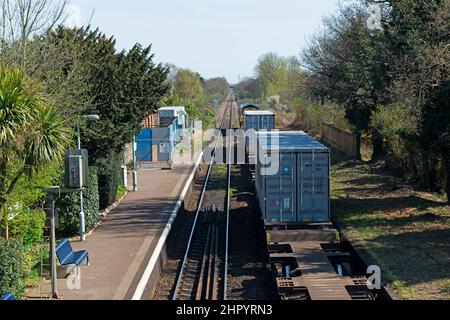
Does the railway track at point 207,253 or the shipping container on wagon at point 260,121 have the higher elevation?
the shipping container on wagon at point 260,121

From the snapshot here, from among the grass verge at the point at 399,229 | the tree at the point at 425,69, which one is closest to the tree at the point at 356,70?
the tree at the point at 425,69

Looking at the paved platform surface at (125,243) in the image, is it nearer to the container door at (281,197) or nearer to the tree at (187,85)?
the container door at (281,197)

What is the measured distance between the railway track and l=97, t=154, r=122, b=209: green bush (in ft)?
10.9

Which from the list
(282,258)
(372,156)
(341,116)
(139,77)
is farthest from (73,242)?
(341,116)

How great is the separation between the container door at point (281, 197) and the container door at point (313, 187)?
205mm

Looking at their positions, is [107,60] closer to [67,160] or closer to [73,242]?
[73,242]

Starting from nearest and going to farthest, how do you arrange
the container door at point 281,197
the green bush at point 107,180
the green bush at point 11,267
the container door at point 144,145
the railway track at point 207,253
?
1. the green bush at point 11,267
2. the railway track at point 207,253
3. the container door at point 281,197
4. the green bush at point 107,180
5. the container door at point 144,145

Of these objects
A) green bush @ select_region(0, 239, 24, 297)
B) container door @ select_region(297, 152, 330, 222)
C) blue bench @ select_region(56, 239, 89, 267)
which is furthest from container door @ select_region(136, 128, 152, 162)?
green bush @ select_region(0, 239, 24, 297)

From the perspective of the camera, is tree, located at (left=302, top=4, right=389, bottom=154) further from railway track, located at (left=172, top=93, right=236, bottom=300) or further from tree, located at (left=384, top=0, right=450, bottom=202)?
railway track, located at (left=172, top=93, right=236, bottom=300)

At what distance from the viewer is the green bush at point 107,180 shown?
76.7 ft

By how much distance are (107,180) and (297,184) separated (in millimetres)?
8748

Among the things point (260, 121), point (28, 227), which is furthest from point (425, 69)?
point (260, 121)

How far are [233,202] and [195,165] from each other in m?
11.2
